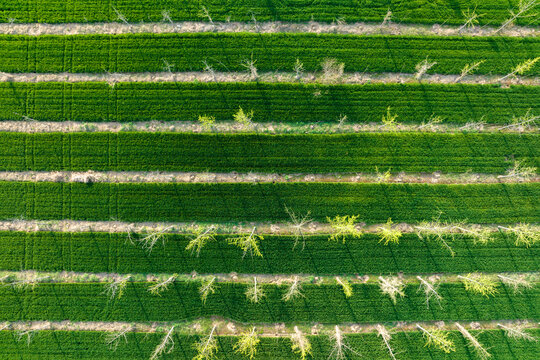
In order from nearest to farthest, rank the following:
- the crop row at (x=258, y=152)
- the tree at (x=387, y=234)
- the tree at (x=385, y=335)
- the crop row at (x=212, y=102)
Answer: the tree at (x=385, y=335) → the tree at (x=387, y=234) → the crop row at (x=258, y=152) → the crop row at (x=212, y=102)

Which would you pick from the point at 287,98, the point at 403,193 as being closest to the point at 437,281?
the point at 403,193

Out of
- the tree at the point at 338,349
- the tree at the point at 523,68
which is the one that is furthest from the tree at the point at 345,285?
the tree at the point at 523,68

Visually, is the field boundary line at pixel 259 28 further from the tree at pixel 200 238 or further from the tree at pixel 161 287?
the tree at pixel 161 287

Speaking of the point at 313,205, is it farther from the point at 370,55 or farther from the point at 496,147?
the point at 496,147

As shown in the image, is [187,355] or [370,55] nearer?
[187,355]

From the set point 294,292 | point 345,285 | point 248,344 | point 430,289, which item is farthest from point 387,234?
point 248,344
